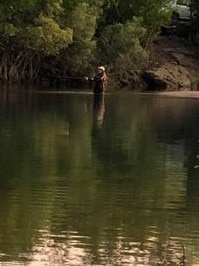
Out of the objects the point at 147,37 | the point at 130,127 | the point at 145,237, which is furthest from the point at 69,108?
the point at 147,37

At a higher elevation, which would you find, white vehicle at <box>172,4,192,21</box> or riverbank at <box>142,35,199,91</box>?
white vehicle at <box>172,4,192,21</box>

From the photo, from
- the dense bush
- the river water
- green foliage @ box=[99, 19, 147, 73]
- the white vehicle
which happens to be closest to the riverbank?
the dense bush

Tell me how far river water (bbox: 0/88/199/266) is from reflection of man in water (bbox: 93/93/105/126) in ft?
0.72

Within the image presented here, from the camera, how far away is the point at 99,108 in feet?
111

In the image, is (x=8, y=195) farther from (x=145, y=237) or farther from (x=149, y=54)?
(x=149, y=54)

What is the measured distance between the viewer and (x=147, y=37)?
60406 mm

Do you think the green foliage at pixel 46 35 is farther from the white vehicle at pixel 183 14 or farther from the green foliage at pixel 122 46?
the white vehicle at pixel 183 14

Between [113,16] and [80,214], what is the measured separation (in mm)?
49328

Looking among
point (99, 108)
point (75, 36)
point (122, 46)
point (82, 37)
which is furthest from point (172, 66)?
point (99, 108)

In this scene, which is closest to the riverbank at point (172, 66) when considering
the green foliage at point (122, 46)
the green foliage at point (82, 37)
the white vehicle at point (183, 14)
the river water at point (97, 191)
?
the white vehicle at point (183, 14)

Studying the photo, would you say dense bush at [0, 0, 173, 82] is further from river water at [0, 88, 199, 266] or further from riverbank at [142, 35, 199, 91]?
river water at [0, 88, 199, 266]

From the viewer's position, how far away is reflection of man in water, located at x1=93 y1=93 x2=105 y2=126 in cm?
2848

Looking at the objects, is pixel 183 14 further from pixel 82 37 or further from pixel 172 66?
pixel 82 37

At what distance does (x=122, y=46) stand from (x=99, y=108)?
74.5 feet
